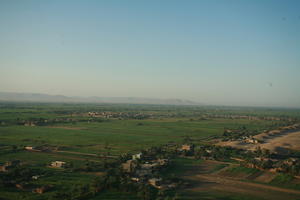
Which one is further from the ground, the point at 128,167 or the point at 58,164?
the point at 128,167

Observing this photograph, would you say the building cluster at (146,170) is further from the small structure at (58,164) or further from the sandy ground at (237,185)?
the small structure at (58,164)

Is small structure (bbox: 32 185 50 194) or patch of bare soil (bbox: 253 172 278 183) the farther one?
patch of bare soil (bbox: 253 172 278 183)

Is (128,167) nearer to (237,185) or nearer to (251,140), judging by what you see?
(237,185)

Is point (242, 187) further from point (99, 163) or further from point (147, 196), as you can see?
point (99, 163)

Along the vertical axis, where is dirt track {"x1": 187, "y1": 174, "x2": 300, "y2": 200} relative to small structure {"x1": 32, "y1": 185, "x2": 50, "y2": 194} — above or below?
below

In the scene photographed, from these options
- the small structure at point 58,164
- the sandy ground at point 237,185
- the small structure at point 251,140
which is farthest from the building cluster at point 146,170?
the small structure at point 251,140

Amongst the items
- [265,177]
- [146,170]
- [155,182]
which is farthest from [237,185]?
[146,170]

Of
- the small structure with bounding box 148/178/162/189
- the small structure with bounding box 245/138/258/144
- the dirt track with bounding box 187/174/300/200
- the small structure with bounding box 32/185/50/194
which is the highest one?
the small structure with bounding box 245/138/258/144

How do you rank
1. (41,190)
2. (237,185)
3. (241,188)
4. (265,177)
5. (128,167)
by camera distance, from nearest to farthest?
(41,190)
(241,188)
(237,185)
(265,177)
(128,167)

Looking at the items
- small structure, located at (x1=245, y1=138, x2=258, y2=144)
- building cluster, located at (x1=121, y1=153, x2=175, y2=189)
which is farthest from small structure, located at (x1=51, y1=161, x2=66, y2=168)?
small structure, located at (x1=245, y1=138, x2=258, y2=144)

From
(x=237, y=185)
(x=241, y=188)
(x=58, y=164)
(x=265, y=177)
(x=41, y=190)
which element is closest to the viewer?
(x=41, y=190)

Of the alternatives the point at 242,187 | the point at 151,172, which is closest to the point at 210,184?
the point at 242,187

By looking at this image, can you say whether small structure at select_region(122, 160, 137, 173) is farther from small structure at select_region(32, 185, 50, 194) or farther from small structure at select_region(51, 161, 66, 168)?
small structure at select_region(32, 185, 50, 194)

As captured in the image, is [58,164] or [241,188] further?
[58,164]
